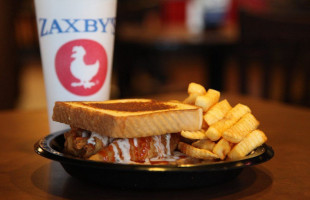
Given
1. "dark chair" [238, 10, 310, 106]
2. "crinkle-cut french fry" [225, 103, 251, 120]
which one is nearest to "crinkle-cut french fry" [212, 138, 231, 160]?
"crinkle-cut french fry" [225, 103, 251, 120]

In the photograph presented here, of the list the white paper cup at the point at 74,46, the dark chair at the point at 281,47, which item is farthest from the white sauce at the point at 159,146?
the dark chair at the point at 281,47

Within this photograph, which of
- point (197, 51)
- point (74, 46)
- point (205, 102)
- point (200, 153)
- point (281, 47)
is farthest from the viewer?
point (197, 51)

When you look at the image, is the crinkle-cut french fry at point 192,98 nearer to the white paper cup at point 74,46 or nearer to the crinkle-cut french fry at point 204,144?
the crinkle-cut french fry at point 204,144

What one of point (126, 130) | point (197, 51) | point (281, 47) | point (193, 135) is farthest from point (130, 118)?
point (197, 51)

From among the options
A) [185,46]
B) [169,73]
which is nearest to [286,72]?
[185,46]

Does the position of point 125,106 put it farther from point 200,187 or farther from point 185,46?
point 185,46

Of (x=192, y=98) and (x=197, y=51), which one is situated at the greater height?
(x=192, y=98)

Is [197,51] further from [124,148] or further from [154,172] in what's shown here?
[154,172]
